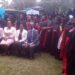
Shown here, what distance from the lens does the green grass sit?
4809 millimetres

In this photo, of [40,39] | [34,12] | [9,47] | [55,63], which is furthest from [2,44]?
[34,12]

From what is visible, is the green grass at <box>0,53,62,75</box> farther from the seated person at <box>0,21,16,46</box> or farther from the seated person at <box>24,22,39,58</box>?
the seated person at <box>0,21,16,46</box>

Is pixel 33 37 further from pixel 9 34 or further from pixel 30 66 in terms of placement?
pixel 30 66

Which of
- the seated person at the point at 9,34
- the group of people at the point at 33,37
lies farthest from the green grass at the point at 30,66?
the seated person at the point at 9,34

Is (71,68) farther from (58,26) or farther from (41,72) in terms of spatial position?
(58,26)

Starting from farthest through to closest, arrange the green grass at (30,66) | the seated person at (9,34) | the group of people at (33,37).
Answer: the seated person at (9,34) < the group of people at (33,37) < the green grass at (30,66)

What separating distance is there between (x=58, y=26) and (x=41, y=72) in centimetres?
174

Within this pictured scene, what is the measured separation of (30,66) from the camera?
204 inches

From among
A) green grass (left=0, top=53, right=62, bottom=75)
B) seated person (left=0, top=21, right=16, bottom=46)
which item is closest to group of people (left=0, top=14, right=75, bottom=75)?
seated person (left=0, top=21, right=16, bottom=46)

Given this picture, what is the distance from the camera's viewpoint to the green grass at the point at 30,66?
481 centimetres

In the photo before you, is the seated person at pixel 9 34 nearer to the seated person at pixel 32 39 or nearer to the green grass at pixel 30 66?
the seated person at pixel 32 39

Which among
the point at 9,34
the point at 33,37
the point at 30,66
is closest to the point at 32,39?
the point at 33,37

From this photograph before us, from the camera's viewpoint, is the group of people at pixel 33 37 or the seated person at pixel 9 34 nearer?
the group of people at pixel 33 37

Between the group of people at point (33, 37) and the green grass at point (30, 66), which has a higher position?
the group of people at point (33, 37)
